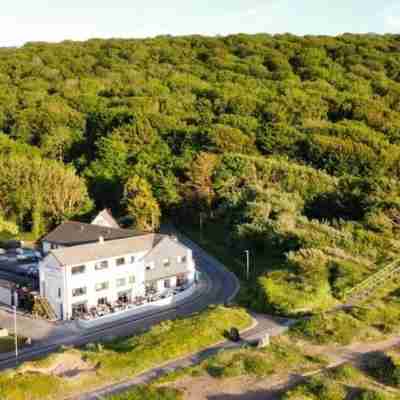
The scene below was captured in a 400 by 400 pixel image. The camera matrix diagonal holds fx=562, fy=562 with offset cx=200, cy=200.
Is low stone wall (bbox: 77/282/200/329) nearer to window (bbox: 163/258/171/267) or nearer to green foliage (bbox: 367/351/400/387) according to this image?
window (bbox: 163/258/171/267)

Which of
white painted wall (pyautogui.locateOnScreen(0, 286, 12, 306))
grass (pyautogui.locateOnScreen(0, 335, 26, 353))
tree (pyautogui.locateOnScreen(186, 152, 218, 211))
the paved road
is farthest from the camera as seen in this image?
tree (pyautogui.locateOnScreen(186, 152, 218, 211))

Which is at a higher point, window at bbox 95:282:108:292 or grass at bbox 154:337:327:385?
grass at bbox 154:337:327:385

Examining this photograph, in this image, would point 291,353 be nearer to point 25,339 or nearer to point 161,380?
point 161,380

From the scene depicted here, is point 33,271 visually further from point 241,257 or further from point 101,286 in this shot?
point 241,257

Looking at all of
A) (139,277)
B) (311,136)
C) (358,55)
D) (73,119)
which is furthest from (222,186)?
(358,55)

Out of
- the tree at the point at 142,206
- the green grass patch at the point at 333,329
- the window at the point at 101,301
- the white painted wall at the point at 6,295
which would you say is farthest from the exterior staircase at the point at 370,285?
the tree at the point at 142,206

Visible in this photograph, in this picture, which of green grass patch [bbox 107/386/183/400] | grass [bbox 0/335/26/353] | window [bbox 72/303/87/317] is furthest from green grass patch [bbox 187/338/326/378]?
window [bbox 72/303/87/317]
